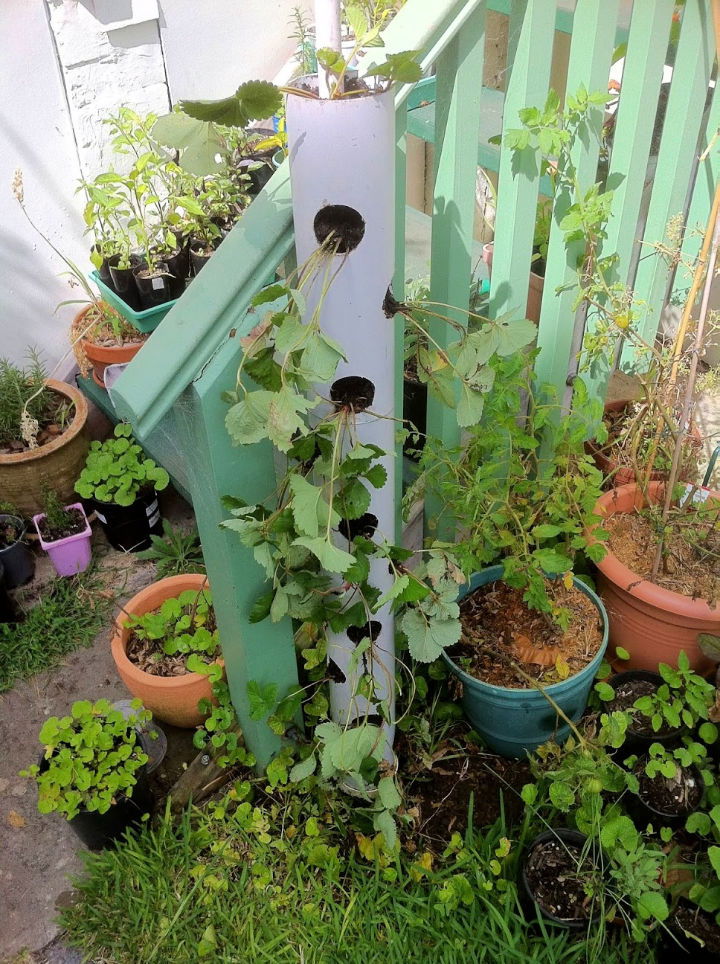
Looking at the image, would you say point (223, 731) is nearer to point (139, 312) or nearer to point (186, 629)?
point (186, 629)

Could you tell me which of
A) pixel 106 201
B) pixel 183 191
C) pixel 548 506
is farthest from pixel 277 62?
pixel 548 506

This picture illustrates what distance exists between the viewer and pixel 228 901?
201 cm

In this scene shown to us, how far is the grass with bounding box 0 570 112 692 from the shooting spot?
9.04 ft

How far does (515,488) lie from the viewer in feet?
6.79

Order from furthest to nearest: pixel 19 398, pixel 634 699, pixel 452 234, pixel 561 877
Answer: pixel 19 398
pixel 634 699
pixel 561 877
pixel 452 234

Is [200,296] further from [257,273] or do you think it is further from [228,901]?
[228,901]

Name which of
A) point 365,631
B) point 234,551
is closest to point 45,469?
point 234,551

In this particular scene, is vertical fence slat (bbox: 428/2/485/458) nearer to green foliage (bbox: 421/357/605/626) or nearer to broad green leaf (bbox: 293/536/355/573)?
green foliage (bbox: 421/357/605/626)

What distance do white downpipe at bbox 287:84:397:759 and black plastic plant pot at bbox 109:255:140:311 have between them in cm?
198

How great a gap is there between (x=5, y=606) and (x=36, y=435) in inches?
29.3

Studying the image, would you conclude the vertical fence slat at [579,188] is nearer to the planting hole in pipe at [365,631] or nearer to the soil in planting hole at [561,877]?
the planting hole in pipe at [365,631]

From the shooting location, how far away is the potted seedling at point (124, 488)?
2.85m

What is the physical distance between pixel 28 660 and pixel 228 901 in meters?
1.19

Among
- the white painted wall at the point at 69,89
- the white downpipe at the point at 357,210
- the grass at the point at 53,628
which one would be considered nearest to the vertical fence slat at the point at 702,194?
the white downpipe at the point at 357,210
